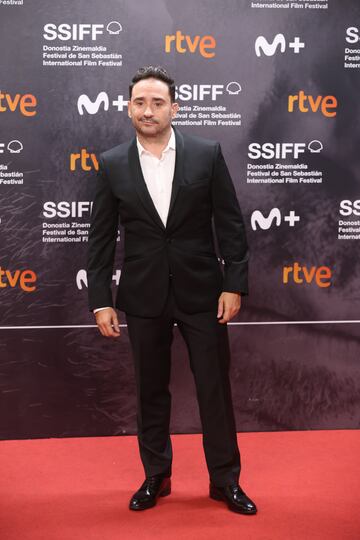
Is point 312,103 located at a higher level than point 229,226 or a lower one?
higher

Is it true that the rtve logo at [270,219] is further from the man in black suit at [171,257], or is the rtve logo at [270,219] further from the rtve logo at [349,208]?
the man in black suit at [171,257]

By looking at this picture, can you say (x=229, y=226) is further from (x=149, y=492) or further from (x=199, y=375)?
(x=149, y=492)

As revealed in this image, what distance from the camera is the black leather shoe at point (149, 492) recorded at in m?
3.26

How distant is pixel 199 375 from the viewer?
323cm

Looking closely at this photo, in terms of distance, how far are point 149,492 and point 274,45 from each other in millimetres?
2262

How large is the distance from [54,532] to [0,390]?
47.1 inches

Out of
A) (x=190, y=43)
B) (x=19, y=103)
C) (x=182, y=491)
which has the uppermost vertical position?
(x=190, y=43)

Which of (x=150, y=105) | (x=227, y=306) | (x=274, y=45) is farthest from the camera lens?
(x=274, y=45)

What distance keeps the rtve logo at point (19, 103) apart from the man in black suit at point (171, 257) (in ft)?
2.75

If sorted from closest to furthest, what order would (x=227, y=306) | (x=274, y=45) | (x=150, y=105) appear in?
(x=150, y=105) → (x=227, y=306) → (x=274, y=45)

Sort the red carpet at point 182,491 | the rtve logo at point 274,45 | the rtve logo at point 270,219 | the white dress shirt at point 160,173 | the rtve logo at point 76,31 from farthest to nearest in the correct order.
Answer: the rtve logo at point 270,219, the rtve logo at point 274,45, the rtve logo at point 76,31, the white dress shirt at point 160,173, the red carpet at point 182,491

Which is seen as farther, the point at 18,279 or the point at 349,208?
the point at 349,208

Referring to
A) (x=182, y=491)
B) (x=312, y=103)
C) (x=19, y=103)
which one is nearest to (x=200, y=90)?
(x=312, y=103)

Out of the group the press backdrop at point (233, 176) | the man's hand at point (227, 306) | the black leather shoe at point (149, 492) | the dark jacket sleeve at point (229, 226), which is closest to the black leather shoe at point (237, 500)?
the black leather shoe at point (149, 492)
